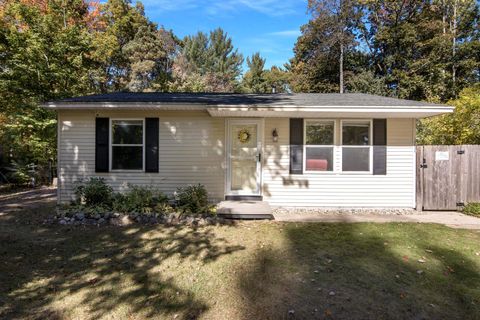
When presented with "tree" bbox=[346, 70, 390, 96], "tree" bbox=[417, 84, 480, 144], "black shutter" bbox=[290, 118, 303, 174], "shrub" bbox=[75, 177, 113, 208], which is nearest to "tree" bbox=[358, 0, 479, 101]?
"tree" bbox=[346, 70, 390, 96]

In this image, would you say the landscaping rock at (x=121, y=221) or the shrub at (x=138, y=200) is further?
the shrub at (x=138, y=200)

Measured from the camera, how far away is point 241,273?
387 centimetres

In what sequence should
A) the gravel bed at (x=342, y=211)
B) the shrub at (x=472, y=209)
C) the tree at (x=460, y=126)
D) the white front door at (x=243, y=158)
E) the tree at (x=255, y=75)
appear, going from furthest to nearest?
the tree at (x=255, y=75), the tree at (x=460, y=126), the white front door at (x=243, y=158), the gravel bed at (x=342, y=211), the shrub at (x=472, y=209)

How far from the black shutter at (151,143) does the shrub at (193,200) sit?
3.41 feet

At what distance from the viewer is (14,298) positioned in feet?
10.7

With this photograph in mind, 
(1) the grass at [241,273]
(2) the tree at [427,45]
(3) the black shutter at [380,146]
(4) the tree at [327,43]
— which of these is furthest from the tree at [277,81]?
(1) the grass at [241,273]

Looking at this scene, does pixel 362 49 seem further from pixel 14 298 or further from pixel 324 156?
pixel 14 298

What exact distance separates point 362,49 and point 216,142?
20.0 metres

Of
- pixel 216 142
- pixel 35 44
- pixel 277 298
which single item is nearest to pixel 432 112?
pixel 216 142

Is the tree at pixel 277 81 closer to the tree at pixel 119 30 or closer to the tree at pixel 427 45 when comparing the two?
the tree at pixel 427 45

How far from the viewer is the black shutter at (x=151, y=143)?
743cm

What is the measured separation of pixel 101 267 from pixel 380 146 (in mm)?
6810

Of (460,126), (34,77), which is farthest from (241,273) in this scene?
(34,77)

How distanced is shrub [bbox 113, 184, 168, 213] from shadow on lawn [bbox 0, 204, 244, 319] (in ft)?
2.27
